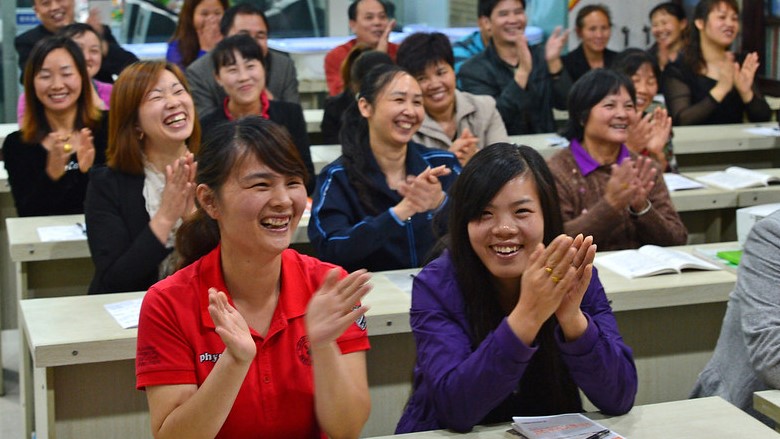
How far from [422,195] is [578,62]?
12.7 ft

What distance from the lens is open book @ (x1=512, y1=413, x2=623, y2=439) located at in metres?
2.00

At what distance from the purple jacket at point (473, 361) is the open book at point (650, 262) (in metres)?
0.97

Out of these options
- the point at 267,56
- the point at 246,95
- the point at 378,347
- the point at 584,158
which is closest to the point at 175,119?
the point at 378,347

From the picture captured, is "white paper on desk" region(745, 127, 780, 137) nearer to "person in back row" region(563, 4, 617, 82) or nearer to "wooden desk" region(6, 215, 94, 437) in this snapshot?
"person in back row" region(563, 4, 617, 82)

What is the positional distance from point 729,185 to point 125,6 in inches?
175

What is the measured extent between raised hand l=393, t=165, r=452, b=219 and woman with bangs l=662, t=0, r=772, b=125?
336cm

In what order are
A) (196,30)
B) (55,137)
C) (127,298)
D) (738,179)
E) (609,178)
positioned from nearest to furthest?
(127,298)
(609,178)
(55,137)
(738,179)
(196,30)

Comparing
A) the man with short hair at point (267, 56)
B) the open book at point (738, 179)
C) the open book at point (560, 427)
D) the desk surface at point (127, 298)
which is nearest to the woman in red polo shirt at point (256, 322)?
the open book at point (560, 427)

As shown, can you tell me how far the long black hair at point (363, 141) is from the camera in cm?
338

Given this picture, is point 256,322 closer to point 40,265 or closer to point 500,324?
point 500,324

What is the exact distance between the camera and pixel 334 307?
5.97 feet

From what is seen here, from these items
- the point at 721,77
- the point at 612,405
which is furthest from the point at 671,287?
the point at 721,77

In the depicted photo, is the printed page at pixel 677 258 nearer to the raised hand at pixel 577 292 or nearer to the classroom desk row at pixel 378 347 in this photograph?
the classroom desk row at pixel 378 347

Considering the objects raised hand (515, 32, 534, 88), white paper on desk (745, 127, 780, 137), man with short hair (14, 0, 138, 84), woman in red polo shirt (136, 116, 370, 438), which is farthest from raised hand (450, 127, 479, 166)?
man with short hair (14, 0, 138, 84)
